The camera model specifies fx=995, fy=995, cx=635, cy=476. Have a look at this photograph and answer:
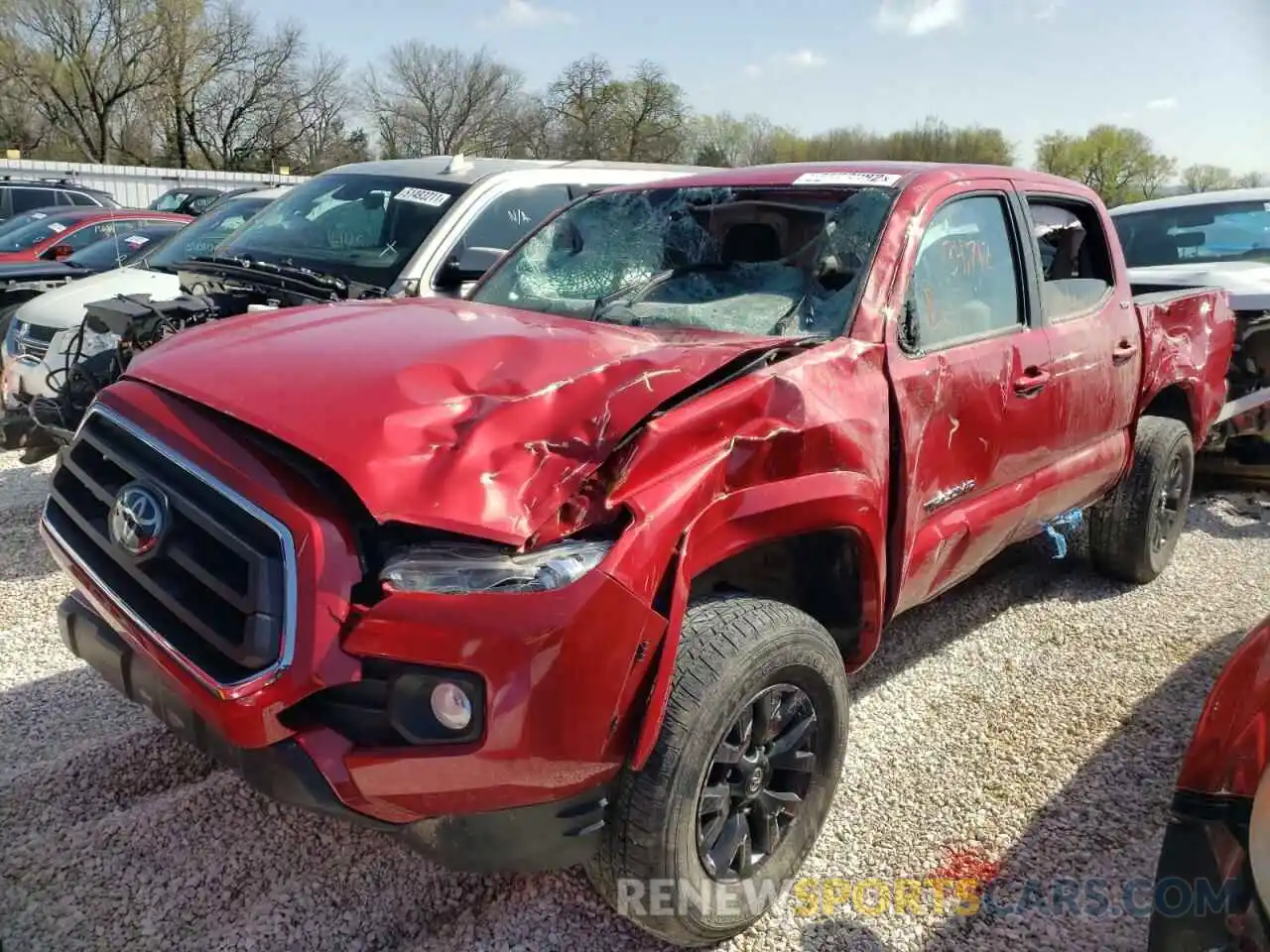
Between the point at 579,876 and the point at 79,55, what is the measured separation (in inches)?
2305

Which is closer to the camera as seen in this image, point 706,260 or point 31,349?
point 706,260

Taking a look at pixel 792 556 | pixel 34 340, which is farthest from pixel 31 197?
pixel 792 556

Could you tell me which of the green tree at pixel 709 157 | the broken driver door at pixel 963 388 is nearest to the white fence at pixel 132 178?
the green tree at pixel 709 157

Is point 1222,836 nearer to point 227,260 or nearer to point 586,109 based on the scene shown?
point 227,260

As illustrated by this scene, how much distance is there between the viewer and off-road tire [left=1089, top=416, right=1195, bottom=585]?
15.2ft

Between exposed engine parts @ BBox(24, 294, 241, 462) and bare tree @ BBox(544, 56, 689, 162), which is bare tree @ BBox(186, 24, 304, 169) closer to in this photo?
bare tree @ BBox(544, 56, 689, 162)

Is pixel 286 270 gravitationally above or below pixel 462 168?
below

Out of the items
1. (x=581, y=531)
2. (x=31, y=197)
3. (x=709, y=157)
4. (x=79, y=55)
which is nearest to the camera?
(x=581, y=531)

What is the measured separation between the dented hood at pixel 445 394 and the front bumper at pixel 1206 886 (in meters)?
1.36

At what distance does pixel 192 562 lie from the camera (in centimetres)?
213

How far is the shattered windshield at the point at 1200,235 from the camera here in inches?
293

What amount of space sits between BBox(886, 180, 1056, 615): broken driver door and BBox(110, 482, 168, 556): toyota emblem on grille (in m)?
1.92

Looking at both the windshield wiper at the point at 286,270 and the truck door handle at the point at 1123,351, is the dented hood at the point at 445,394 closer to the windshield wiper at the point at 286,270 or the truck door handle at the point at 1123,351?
the truck door handle at the point at 1123,351

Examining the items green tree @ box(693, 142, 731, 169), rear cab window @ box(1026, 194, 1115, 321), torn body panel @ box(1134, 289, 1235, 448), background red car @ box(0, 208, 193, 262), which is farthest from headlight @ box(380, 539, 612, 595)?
green tree @ box(693, 142, 731, 169)
